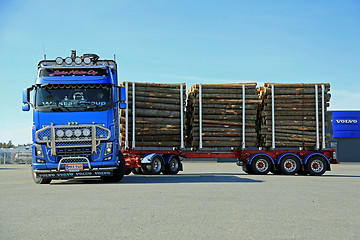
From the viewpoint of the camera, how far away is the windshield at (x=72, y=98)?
15.9 m

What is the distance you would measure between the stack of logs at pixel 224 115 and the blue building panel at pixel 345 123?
37.1m

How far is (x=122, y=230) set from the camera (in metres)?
6.88

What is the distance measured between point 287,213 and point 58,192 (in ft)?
21.9

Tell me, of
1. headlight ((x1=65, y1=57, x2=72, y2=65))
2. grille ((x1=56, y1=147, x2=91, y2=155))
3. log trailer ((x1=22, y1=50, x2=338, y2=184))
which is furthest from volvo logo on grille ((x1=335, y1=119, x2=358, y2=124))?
grille ((x1=56, y1=147, x2=91, y2=155))

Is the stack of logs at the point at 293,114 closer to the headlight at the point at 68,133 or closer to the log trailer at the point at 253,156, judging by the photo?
the log trailer at the point at 253,156

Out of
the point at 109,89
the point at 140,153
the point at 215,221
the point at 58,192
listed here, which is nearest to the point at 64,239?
the point at 215,221

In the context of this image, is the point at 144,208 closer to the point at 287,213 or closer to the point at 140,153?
the point at 287,213

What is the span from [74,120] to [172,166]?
7951mm

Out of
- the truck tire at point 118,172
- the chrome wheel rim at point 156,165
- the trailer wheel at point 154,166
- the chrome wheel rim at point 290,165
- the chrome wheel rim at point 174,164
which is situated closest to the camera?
the truck tire at point 118,172

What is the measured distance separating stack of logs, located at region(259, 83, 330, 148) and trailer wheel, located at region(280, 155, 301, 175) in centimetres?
71

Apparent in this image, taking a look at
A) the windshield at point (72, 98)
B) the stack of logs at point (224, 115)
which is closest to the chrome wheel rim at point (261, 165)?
the stack of logs at point (224, 115)

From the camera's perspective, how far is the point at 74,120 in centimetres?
1573

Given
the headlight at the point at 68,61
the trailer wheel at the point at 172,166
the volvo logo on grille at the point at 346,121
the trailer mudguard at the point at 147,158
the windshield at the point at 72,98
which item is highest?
the headlight at the point at 68,61

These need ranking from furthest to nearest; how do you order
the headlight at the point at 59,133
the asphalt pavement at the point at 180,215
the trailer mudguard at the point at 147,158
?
the trailer mudguard at the point at 147,158
the headlight at the point at 59,133
the asphalt pavement at the point at 180,215
